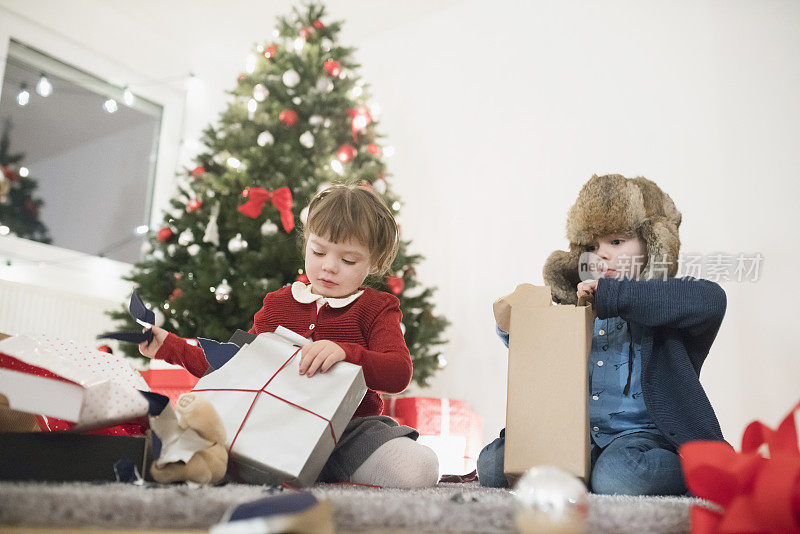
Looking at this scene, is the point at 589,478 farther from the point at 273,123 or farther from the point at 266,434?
the point at 273,123

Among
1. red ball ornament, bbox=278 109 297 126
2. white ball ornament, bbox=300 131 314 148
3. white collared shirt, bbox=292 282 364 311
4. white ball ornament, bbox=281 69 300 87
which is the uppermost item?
white ball ornament, bbox=281 69 300 87

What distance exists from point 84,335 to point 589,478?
97.2 inches

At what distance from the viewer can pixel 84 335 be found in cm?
290

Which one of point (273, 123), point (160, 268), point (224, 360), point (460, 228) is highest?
point (273, 123)

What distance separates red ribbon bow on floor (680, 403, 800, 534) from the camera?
1.90 feet

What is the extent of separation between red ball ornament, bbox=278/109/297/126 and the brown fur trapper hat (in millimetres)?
1216

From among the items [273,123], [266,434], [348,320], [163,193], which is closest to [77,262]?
[163,193]

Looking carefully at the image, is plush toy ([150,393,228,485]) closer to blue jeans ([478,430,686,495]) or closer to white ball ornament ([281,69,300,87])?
blue jeans ([478,430,686,495])

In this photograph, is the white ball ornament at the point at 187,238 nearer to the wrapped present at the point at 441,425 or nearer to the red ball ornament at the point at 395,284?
the red ball ornament at the point at 395,284

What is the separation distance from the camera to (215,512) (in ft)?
2.08

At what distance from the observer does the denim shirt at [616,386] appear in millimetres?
1229

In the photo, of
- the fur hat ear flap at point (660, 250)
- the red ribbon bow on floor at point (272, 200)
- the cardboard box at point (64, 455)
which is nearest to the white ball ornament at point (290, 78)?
the red ribbon bow on floor at point (272, 200)

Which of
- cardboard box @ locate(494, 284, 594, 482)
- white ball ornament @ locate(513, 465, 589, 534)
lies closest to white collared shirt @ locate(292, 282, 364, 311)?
cardboard box @ locate(494, 284, 594, 482)

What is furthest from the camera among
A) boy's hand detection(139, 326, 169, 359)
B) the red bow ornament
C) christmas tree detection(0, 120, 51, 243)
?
christmas tree detection(0, 120, 51, 243)
